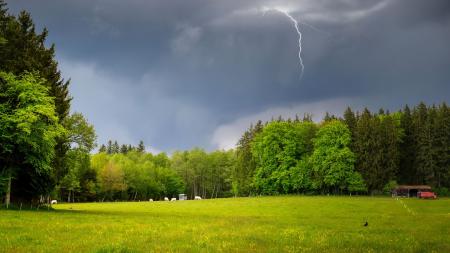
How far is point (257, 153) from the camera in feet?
458

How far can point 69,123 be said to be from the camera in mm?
67500

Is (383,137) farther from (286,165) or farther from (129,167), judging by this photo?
(129,167)

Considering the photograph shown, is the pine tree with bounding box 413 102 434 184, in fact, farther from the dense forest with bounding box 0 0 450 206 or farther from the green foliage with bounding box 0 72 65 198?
the green foliage with bounding box 0 72 65 198

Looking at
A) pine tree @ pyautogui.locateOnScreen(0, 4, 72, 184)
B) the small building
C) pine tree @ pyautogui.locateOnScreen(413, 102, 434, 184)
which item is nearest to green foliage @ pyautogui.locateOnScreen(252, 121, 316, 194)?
the small building

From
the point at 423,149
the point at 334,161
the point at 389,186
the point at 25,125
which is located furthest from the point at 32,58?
the point at 423,149

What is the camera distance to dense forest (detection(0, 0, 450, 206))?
49156mm

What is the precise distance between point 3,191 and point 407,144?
112084mm

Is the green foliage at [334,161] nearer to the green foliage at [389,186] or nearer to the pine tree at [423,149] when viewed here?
the green foliage at [389,186]

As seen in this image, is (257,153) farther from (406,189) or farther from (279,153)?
(406,189)

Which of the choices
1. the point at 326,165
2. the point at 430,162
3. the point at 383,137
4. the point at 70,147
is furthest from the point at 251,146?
the point at 70,147

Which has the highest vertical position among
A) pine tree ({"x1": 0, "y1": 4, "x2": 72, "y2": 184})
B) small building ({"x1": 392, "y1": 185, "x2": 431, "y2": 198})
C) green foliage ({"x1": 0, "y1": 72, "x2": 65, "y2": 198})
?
pine tree ({"x1": 0, "y1": 4, "x2": 72, "y2": 184})

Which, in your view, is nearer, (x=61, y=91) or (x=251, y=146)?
(x=61, y=91)

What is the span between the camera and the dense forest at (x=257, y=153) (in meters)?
49.2

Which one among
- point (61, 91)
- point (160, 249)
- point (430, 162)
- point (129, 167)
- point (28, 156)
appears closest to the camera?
point (160, 249)
